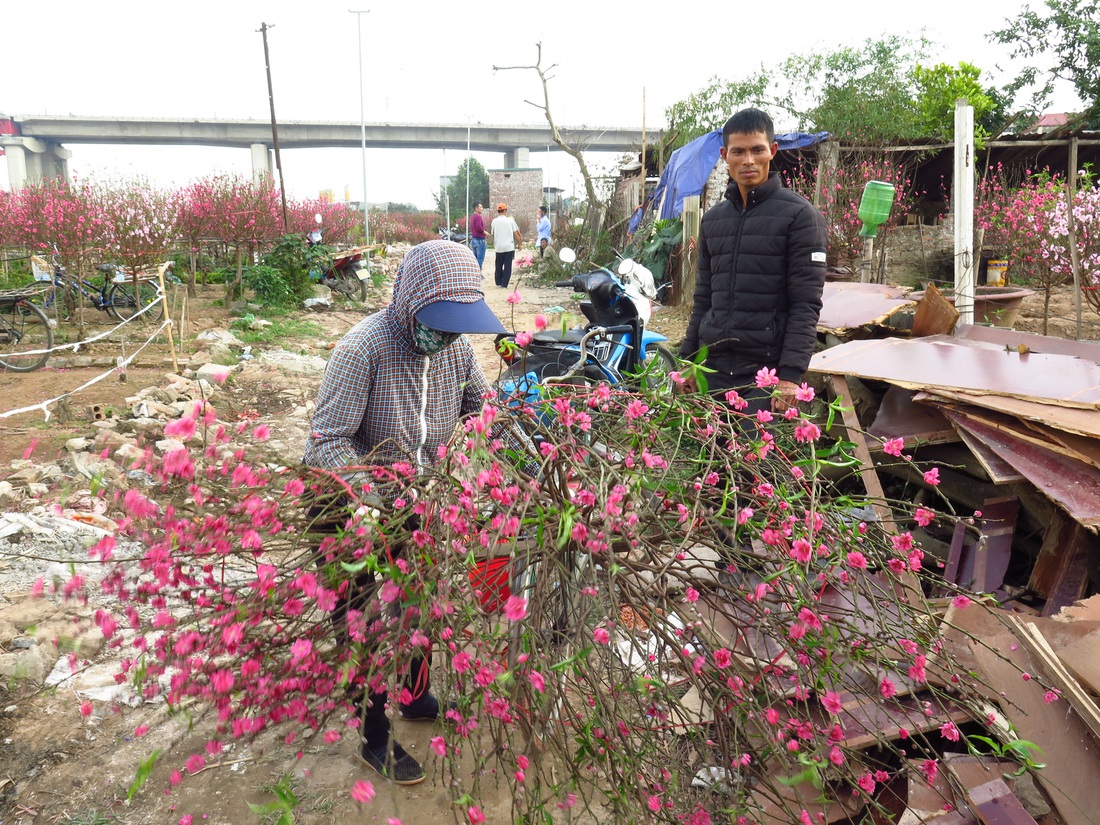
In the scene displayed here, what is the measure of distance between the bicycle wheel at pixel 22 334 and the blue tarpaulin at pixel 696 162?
9317mm

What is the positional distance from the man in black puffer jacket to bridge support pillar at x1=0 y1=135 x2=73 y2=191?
51328mm

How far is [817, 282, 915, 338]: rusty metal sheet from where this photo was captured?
4.95 m

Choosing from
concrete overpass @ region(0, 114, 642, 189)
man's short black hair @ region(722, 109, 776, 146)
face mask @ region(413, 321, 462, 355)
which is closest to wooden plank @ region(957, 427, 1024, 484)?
man's short black hair @ region(722, 109, 776, 146)

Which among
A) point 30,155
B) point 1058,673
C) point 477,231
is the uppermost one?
point 30,155

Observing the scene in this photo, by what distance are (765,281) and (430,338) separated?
5.15 ft

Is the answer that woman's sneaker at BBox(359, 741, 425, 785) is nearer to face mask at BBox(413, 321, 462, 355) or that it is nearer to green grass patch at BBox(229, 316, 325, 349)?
face mask at BBox(413, 321, 462, 355)

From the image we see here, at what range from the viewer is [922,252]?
12.1 meters

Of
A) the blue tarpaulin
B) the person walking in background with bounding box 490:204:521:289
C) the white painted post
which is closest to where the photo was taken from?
the white painted post

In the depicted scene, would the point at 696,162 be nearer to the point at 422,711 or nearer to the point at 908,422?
the point at 908,422

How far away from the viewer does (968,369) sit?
11.4ft

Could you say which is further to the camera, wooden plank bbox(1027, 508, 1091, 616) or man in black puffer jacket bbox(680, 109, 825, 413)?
man in black puffer jacket bbox(680, 109, 825, 413)

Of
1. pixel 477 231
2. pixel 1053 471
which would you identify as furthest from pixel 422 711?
pixel 477 231

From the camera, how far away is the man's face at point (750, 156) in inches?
120

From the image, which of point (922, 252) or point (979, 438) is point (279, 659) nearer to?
point (979, 438)
